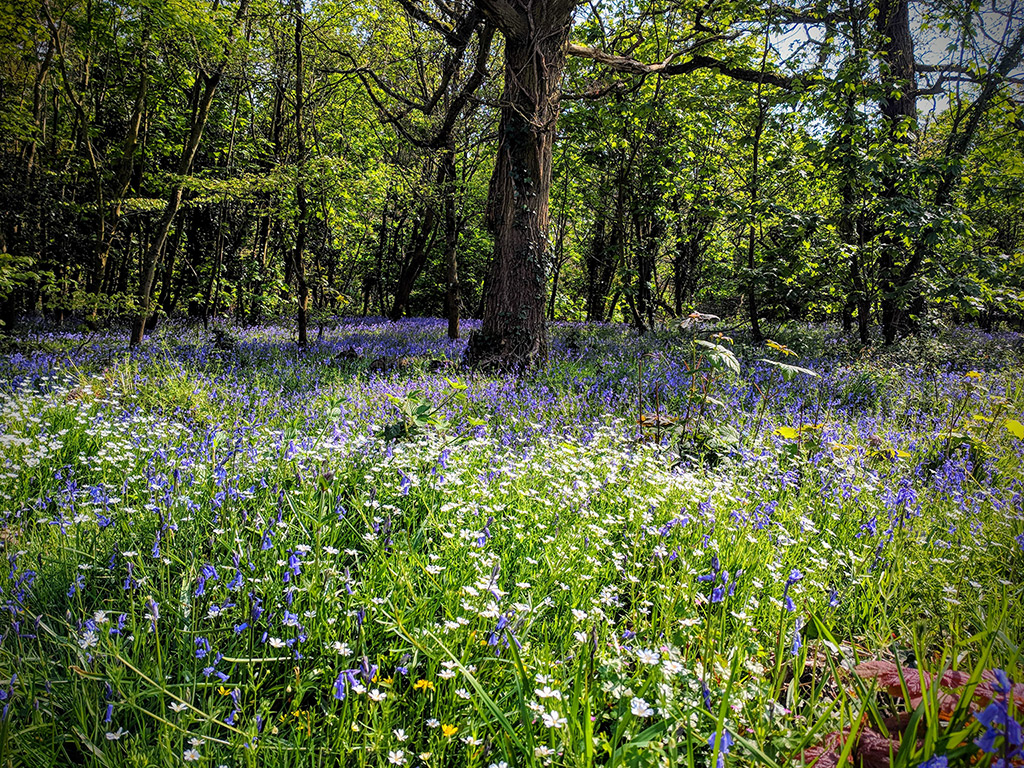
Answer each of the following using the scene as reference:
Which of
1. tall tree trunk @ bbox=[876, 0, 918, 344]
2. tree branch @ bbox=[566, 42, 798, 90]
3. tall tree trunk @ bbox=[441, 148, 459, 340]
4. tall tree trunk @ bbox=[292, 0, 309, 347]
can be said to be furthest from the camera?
tall tree trunk @ bbox=[441, 148, 459, 340]

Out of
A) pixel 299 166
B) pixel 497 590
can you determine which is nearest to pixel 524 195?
pixel 299 166

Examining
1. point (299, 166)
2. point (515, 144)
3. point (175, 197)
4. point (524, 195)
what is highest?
point (515, 144)

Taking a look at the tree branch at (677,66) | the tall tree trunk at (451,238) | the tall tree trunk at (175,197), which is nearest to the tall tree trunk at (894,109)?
the tree branch at (677,66)

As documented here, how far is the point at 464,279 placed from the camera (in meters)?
26.4

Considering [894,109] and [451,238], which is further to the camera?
[894,109]

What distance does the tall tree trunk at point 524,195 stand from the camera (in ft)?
24.1

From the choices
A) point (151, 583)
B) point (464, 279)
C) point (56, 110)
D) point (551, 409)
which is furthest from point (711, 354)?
point (464, 279)

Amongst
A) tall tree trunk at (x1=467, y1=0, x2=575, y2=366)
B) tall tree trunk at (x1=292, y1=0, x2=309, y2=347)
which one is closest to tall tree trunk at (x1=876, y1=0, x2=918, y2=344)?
tall tree trunk at (x1=467, y1=0, x2=575, y2=366)

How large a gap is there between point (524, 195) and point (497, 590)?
6824 mm

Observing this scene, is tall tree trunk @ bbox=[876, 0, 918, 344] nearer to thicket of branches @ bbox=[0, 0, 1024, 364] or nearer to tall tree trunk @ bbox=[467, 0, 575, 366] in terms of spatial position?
thicket of branches @ bbox=[0, 0, 1024, 364]

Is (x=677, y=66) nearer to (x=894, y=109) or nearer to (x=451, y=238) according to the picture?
(x=894, y=109)

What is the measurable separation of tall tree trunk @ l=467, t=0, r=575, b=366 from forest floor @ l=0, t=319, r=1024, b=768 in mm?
2607

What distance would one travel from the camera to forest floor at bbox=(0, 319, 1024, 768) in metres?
1.43

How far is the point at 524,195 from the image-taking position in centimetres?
754
